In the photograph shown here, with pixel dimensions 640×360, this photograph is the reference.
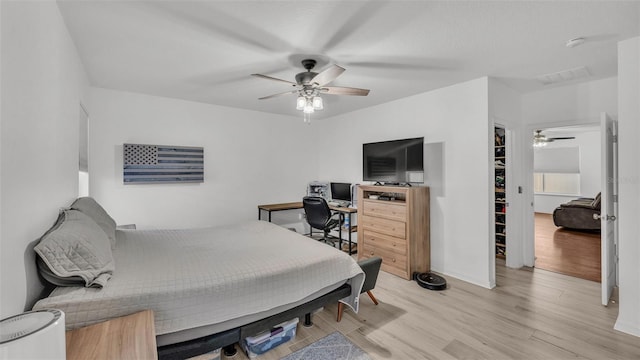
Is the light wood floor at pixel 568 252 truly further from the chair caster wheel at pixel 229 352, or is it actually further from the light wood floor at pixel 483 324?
the chair caster wheel at pixel 229 352

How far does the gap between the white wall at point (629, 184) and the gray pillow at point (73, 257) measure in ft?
12.8

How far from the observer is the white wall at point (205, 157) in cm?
358

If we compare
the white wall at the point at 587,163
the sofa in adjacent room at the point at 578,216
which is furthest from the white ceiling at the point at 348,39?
the white wall at the point at 587,163

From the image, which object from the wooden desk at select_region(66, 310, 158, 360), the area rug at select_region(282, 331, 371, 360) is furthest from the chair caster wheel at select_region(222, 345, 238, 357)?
the wooden desk at select_region(66, 310, 158, 360)

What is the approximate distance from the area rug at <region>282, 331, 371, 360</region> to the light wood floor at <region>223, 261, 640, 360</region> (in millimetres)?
61

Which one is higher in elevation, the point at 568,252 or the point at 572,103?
the point at 572,103

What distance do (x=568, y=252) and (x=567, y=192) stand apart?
4.33 meters

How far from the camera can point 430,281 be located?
3.23 meters

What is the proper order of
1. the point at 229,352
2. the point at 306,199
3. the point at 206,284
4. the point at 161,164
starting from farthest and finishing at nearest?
the point at 306,199 → the point at 161,164 → the point at 229,352 → the point at 206,284

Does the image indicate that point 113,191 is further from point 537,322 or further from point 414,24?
point 537,322

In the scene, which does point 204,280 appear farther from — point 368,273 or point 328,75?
point 328,75

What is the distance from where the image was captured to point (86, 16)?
1903mm

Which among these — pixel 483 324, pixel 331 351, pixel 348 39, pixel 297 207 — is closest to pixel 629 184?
pixel 483 324

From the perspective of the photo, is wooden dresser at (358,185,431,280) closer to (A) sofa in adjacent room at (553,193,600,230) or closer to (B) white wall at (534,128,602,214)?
(A) sofa in adjacent room at (553,193,600,230)
